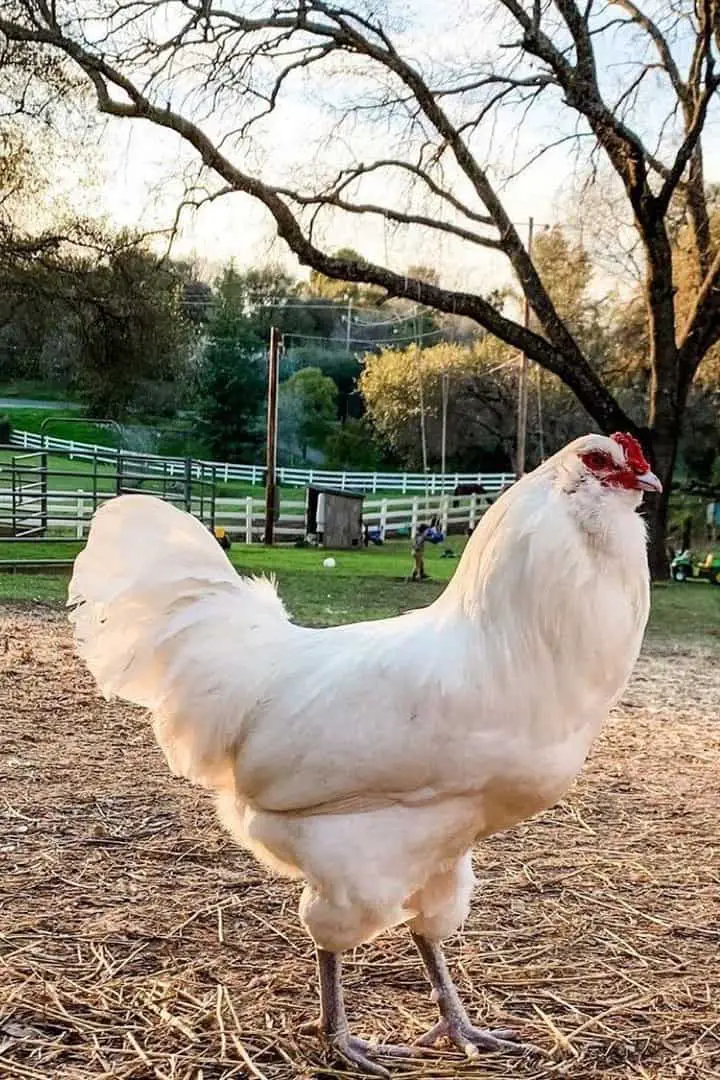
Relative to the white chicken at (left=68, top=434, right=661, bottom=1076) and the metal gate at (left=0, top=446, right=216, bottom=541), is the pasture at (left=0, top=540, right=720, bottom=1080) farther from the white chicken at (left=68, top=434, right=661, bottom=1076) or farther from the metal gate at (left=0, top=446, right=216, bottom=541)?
the metal gate at (left=0, top=446, right=216, bottom=541)

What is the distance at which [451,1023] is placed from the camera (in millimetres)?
2738

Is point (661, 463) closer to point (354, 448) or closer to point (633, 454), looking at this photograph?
point (633, 454)

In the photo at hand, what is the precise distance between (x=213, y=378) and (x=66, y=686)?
2484 centimetres

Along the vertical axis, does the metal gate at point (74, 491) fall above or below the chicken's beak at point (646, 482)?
below

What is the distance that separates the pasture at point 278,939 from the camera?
2.61 meters

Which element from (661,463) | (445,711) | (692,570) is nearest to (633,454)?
(445,711)

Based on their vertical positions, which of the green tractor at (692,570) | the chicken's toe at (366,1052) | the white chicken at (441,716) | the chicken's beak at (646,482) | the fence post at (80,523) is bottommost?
the green tractor at (692,570)

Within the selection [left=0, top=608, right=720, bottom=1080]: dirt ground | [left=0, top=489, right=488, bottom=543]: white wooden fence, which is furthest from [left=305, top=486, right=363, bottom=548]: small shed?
[left=0, top=608, right=720, bottom=1080]: dirt ground

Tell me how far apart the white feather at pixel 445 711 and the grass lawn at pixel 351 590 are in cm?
667

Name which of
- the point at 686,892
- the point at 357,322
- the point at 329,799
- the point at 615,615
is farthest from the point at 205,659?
the point at 357,322

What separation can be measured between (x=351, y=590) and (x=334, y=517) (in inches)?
352

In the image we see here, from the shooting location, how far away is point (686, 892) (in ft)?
12.0

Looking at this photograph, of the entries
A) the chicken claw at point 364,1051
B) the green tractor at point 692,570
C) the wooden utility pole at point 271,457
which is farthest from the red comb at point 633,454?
the wooden utility pole at point 271,457

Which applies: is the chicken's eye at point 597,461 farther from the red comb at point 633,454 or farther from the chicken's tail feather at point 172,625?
the chicken's tail feather at point 172,625
